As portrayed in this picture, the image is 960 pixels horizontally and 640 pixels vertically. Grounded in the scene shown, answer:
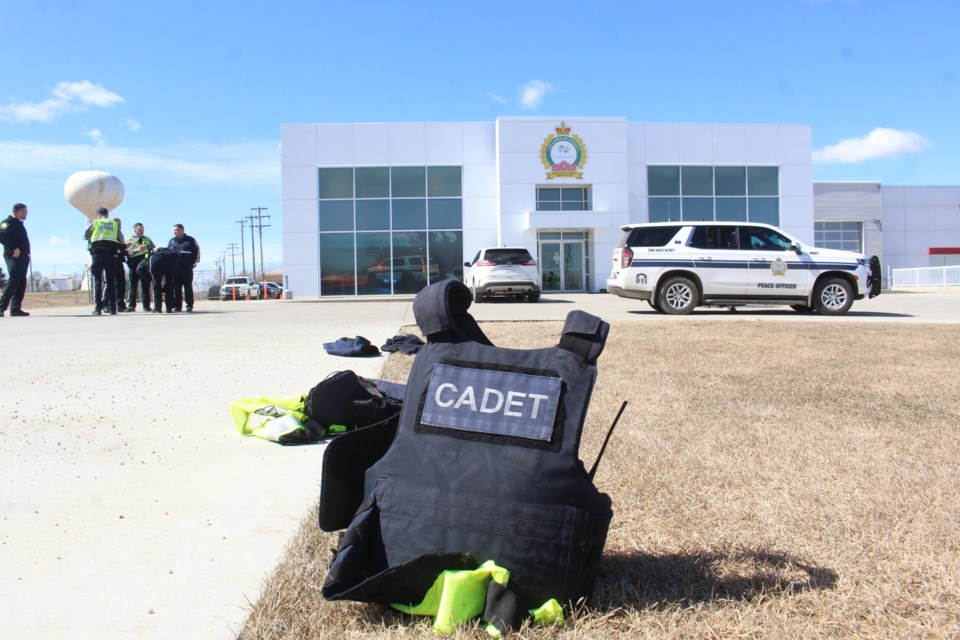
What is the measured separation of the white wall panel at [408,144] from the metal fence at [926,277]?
80.9ft

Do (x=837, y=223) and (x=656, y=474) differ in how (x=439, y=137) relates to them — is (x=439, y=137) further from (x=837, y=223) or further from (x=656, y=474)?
(x=656, y=474)

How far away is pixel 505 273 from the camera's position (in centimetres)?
1803

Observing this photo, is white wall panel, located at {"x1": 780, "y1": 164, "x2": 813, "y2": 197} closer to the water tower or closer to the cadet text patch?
the cadet text patch

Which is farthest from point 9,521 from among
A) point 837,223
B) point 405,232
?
point 837,223

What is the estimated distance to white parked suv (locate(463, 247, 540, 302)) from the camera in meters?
18.0

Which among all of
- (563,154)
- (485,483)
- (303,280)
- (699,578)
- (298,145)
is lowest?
(699,578)

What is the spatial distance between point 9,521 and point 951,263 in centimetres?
4866

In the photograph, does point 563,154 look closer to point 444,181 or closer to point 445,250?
point 444,181

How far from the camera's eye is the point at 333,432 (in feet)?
13.3

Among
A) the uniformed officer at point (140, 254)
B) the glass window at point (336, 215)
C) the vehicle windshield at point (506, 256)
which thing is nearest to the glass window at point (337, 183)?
the glass window at point (336, 215)

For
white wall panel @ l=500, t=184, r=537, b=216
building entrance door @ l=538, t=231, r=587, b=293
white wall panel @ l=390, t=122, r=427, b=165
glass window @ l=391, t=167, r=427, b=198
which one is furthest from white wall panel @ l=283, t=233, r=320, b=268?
building entrance door @ l=538, t=231, r=587, b=293

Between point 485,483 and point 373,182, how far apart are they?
27351 mm

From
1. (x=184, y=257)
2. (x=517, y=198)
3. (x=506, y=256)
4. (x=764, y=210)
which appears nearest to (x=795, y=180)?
(x=764, y=210)

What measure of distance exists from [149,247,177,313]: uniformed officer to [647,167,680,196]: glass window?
65.1ft
